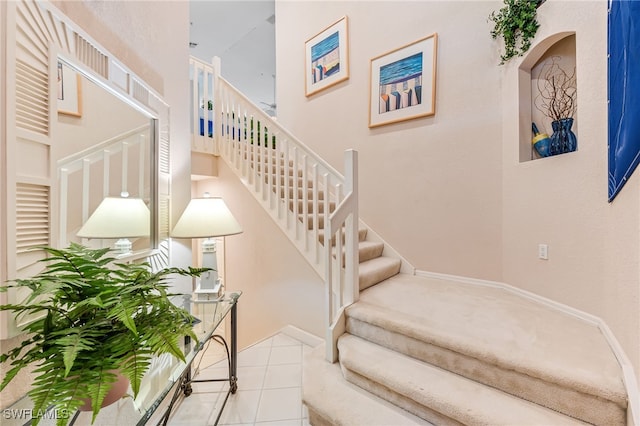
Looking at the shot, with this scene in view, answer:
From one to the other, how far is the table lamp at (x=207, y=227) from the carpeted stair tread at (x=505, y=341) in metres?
1.01

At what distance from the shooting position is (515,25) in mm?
2242

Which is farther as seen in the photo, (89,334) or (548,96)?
(548,96)

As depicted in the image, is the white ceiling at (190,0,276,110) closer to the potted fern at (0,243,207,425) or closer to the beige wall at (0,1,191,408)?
the beige wall at (0,1,191,408)

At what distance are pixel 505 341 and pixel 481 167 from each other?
1.63m

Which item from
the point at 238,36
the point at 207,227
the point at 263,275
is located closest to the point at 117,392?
the point at 207,227

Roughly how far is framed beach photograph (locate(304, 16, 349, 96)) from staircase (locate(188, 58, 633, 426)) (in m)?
1.61

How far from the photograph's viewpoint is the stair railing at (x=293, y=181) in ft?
6.50

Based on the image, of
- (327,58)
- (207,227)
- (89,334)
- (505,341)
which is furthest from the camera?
(327,58)

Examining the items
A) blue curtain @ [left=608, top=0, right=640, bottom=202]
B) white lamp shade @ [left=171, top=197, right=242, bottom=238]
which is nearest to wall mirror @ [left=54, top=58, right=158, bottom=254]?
white lamp shade @ [left=171, top=197, right=242, bottom=238]

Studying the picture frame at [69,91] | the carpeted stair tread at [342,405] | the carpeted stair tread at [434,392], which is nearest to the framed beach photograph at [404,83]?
the carpeted stair tread at [434,392]

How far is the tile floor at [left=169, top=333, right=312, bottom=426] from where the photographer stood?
1640 mm

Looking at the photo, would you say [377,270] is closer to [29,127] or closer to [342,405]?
[342,405]

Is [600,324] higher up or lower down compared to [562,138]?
lower down

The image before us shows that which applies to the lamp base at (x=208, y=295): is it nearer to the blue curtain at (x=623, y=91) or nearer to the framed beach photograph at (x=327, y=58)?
the blue curtain at (x=623, y=91)
